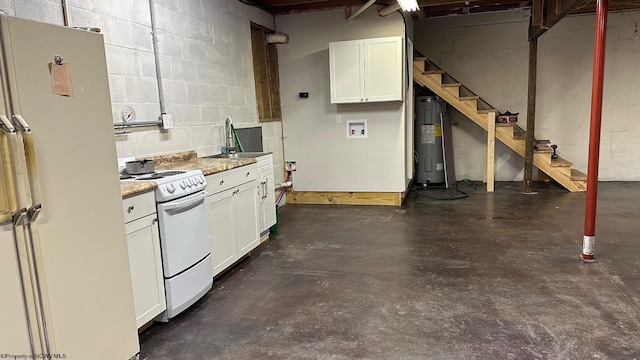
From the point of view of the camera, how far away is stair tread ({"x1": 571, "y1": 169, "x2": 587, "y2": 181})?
642 cm

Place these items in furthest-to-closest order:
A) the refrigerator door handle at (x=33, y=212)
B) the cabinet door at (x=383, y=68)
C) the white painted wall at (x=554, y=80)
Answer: the white painted wall at (x=554, y=80) < the cabinet door at (x=383, y=68) < the refrigerator door handle at (x=33, y=212)

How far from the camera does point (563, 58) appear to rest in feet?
23.4

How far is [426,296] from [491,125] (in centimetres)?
442

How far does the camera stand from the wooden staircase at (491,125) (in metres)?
6.52

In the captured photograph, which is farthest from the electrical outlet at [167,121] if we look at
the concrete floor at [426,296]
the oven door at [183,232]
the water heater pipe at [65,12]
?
the concrete floor at [426,296]

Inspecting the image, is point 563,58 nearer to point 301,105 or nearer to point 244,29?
point 301,105

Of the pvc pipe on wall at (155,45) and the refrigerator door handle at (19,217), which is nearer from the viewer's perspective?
the refrigerator door handle at (19,217)

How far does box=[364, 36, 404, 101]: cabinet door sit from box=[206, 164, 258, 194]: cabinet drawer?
7.28ft

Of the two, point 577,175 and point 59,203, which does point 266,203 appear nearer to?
point 59,203

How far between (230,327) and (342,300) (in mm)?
818

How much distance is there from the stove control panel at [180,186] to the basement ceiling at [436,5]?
3073 millimetres

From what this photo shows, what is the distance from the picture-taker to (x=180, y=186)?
275cm

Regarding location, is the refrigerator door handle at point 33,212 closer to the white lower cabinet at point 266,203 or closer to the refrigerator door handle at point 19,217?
the refrigerator door handle at point 19,217

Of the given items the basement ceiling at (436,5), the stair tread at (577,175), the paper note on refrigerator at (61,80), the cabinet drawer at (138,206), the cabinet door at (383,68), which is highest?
the basement ceiling at (436,5)
